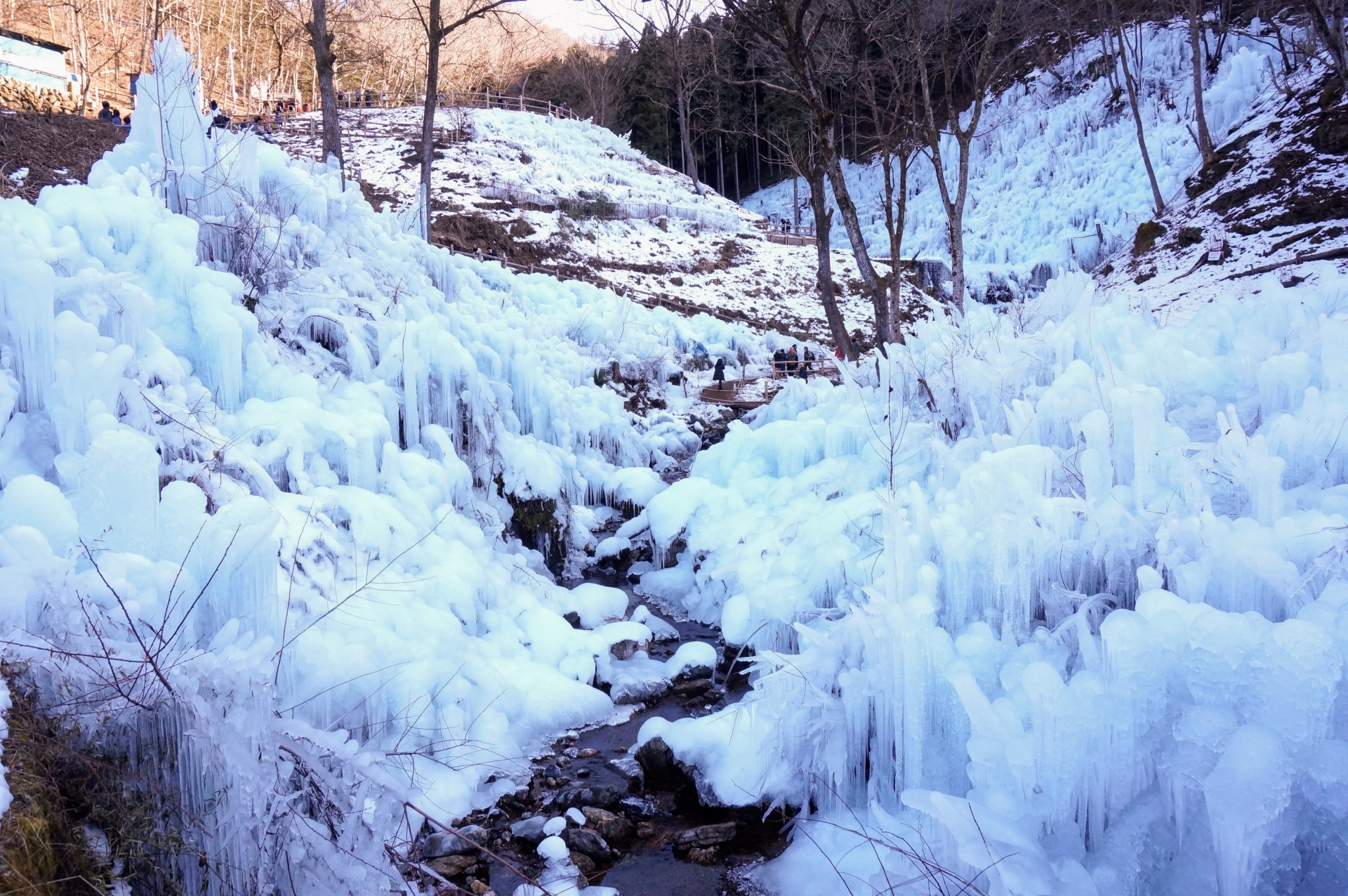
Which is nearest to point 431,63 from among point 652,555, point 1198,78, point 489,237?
point 489,237

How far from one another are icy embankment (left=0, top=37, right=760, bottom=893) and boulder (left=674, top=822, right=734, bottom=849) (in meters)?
1.13

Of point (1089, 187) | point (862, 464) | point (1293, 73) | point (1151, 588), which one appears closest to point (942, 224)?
point (1089, 187)

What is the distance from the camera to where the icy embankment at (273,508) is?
9.92 feet

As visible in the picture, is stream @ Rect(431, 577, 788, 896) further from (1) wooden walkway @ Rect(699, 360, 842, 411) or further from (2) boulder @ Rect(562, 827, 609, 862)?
(1) wooden walkway @ Rect(699, 360, 842, 411)

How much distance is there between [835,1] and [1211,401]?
8473 mm

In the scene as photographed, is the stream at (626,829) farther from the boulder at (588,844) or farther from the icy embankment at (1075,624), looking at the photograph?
the icy embankment at (1075,624)

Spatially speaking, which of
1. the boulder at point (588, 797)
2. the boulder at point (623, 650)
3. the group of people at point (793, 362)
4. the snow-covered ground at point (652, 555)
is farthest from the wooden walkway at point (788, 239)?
the boulder at point (588, 797)

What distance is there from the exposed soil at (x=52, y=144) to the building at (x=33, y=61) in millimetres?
9365

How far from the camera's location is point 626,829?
14.2 ft

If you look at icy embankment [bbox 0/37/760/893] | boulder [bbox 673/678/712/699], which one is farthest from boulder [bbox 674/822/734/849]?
boulder [bbox 673/678/712/699]

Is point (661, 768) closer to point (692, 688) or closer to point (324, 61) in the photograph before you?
point (692, 688)

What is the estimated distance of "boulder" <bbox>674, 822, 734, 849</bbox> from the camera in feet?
13.7

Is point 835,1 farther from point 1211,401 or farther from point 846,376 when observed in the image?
point 1211,401

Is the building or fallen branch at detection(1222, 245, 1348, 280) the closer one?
fallen branch at detection(1222, 245, 1348, 280)
